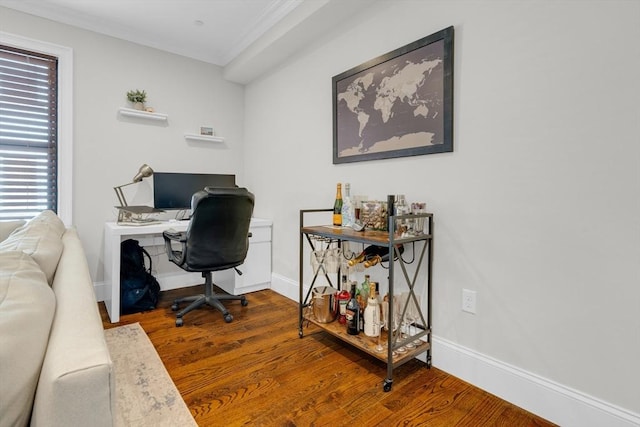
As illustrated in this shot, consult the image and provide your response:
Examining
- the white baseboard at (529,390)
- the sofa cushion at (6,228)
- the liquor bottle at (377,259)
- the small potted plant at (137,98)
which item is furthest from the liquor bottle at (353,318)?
the small potted plant at (137,98)

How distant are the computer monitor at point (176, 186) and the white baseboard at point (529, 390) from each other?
103 inches

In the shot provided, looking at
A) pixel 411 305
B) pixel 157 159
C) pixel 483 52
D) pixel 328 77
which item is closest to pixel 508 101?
pixel 483 52

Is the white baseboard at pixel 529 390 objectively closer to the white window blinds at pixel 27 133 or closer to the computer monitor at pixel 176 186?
the computer monitor at pixel 176 186

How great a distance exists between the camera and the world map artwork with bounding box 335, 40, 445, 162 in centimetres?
187

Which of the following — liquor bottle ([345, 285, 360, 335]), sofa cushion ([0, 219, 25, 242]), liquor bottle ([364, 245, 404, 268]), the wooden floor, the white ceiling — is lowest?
the wooden floor

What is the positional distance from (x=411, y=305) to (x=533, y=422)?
744 millimetres

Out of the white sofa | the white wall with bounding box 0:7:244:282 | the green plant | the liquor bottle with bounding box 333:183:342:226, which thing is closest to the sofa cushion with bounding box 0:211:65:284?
the white sofa

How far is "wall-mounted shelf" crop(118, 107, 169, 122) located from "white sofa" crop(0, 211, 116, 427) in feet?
8.92

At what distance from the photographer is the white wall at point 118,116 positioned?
9.56 ft

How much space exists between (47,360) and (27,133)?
10.4 feet

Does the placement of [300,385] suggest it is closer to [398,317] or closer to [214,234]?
[398,317]

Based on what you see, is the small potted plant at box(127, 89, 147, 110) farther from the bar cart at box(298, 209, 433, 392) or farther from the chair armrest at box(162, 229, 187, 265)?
the bar cart at box(298, 209, 433, 392)

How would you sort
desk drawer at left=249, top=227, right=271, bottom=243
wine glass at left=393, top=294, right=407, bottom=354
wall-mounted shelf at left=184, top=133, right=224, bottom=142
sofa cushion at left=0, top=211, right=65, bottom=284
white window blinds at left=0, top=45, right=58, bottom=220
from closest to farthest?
sofa cushion at left=0, top=211, right=65, bottom=284 → wine glass at left=393, top=294, right=407, bottom=354 → white window blinds at left=0, top=45, right=58, bottom=220 → desk drawer at left=249, top=227, right=271, bottom=243 → wall-mounted shelf at left=184, top=133, right=224, bottom=142

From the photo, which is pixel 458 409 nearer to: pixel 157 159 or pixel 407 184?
pixel 407 184
